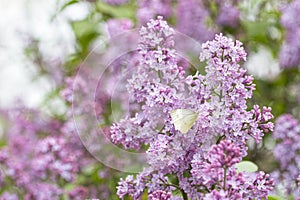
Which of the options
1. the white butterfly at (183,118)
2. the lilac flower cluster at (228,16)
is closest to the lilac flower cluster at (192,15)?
the lilac flower cluster at (228,16)

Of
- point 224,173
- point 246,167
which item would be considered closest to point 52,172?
point 246,167

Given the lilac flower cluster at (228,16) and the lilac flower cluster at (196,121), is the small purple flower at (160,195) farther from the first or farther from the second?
the lilac flower cluster at (228,16)

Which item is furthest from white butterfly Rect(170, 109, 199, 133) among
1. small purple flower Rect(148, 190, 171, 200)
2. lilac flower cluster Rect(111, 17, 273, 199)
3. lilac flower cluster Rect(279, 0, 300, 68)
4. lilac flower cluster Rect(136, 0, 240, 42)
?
lilac flower cluster Rect(279, 0, 300, 68)

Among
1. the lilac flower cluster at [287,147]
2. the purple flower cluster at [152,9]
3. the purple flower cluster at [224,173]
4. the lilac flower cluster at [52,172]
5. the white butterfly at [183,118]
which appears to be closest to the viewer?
the purple flower cluster at [224,173]

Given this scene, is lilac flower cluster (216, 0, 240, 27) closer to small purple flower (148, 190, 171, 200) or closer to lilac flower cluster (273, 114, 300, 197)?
lilac flower cluster (273, 114, 300, 197)

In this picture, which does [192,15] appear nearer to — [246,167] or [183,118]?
[246,167]

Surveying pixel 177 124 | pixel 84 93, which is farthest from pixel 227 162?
pixel 84 93

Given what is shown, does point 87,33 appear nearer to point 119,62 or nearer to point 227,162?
point 119,62
